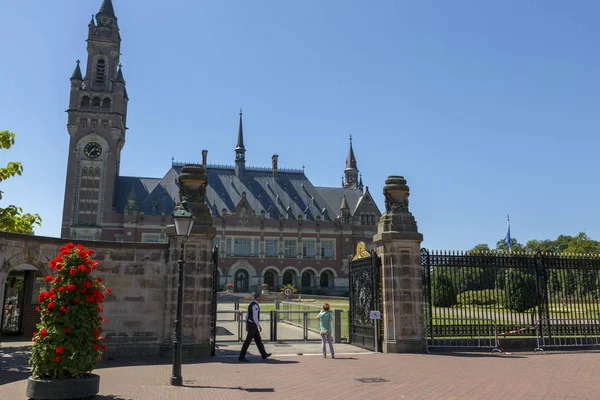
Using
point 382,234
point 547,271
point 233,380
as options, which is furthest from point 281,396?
point 547,271

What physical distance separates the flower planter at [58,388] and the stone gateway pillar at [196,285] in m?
4.81

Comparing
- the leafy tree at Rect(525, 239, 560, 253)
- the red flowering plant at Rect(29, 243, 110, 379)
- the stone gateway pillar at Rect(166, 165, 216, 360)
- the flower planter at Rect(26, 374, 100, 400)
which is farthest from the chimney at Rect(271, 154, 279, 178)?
the flower planter at Rect(26, 374, 100, 400)

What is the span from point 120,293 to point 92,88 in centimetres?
5617

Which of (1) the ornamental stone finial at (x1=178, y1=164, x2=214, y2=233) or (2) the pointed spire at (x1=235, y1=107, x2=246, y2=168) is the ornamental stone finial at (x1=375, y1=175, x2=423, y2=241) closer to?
(1) the ornamental stone finial at (x1=178, y1=164, x2=214, y2=233)

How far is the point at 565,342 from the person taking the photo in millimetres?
14398

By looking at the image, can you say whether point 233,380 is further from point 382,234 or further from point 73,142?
point 73,142

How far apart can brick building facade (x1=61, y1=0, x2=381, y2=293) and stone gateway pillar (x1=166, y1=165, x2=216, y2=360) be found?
164 ft

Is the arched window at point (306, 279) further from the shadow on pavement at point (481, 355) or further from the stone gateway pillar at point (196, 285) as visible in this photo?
the stone gateway pillar at point (196, 285)

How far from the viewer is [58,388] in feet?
24.5

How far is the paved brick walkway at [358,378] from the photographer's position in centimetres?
830

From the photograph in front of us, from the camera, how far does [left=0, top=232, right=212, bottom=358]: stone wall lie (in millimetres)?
12562

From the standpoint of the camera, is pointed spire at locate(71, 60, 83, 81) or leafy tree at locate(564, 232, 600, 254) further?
leafy tree at locate(564, 232, 600, 254)

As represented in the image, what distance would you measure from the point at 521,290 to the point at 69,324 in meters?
13.8

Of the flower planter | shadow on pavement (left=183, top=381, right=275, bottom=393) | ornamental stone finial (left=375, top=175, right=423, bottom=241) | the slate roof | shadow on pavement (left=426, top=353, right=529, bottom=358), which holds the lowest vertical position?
shadow on pavement (left=183, top=381, right=275, bottom=393)
